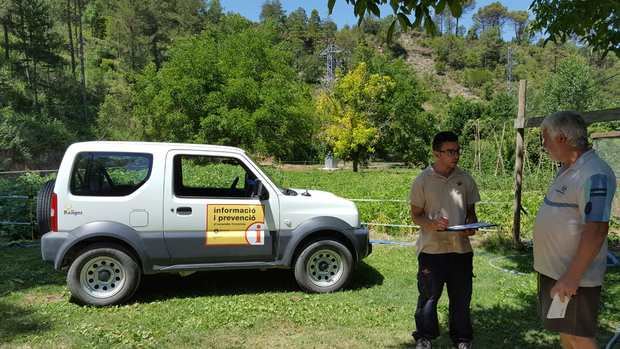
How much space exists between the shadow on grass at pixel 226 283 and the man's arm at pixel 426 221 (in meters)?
2.68

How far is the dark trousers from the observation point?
397 cm

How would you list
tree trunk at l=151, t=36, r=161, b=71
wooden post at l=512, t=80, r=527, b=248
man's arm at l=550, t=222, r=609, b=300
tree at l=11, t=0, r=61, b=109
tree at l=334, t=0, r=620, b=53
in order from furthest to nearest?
1. tree trunk at l=151, t=36, r=161, b=71
2. tree at l=11, t=0, r=61, b=109
3. wooden post at l=512, t=80, r=527, b=248
4. tree at l=334, t=0, r=620, b=53
5. man's arm at l=550, t=222, r=609, b=300

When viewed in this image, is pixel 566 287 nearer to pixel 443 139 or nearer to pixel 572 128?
pixel 572 128

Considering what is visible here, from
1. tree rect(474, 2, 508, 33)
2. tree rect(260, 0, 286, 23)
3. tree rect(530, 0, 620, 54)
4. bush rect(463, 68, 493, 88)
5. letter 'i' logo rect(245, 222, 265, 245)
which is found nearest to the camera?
tree rect(530, 0, 620, 54)

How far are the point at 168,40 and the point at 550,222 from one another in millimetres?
74692

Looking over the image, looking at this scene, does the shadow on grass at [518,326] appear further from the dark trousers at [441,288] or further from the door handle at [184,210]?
the door handle at [184,210]

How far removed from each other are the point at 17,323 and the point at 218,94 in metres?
29.0

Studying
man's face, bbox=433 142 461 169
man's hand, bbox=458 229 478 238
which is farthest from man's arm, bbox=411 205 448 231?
man's face, bbox=433 142 461 169

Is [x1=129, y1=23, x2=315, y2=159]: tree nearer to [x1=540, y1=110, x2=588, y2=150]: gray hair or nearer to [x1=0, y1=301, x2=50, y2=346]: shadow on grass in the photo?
[x1=0, y1=301, x2=50, y2=346]: shadow on grass

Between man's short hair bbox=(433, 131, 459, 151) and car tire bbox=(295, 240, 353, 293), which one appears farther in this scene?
car tire bbox=(295, 240, 353, 293)

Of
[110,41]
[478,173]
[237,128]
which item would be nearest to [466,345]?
[478,173]

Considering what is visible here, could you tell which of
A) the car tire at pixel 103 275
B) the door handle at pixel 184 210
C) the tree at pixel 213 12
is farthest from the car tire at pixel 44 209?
the tree at pixel 213 12

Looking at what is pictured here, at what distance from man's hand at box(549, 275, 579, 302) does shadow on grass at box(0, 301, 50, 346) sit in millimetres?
4724

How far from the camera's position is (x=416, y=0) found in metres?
3.45
